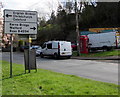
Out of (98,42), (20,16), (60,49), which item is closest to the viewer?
(20,16)

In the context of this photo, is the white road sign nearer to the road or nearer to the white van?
the road

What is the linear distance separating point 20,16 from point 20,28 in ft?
1.85

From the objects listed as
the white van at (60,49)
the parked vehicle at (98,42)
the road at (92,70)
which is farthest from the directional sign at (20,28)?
the parked vehicle at (98,42)

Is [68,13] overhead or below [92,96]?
overhead

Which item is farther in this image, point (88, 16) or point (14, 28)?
point (88, 16)

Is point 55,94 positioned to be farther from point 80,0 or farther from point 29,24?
point 80,0

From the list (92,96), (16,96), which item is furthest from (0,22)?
(92,96)

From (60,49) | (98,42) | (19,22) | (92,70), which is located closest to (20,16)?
(19,22)

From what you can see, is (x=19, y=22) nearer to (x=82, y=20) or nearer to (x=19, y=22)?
(x=19, y=22)

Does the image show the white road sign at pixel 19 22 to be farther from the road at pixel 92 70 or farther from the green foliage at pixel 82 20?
the green foliage at pixel 82 20

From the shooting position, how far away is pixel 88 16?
153 ft

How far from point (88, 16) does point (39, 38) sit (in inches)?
632

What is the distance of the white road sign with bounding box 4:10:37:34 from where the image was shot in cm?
867

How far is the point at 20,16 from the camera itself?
8805 mm
